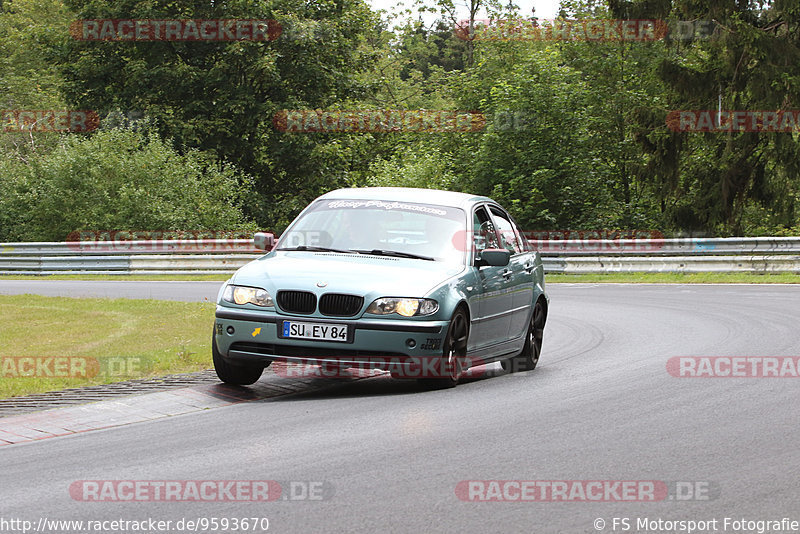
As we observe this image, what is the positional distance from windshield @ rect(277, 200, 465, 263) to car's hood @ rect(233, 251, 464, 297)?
8.9 inches

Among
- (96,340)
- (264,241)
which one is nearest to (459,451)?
(264,241)

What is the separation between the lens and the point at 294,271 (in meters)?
9.05

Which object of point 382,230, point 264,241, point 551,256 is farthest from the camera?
point 551,256

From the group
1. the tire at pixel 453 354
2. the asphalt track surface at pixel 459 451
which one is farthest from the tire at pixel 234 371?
the tire at pixel 453 354

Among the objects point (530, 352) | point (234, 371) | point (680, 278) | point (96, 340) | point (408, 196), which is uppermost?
point (408, 196)

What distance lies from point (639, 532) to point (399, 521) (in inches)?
41.3

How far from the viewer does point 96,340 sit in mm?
13211

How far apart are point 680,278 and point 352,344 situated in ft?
56.6

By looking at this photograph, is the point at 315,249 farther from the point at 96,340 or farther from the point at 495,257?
the point at 96,340

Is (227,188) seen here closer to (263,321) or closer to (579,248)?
(579,248)

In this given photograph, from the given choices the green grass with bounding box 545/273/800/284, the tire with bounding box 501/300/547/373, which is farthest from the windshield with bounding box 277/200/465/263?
the green grass with bounding box 545/273/800/284

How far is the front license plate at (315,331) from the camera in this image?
867 cm

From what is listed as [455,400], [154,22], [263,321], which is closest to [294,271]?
[263,321]

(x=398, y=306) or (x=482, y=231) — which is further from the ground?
(x=482, y=231)
